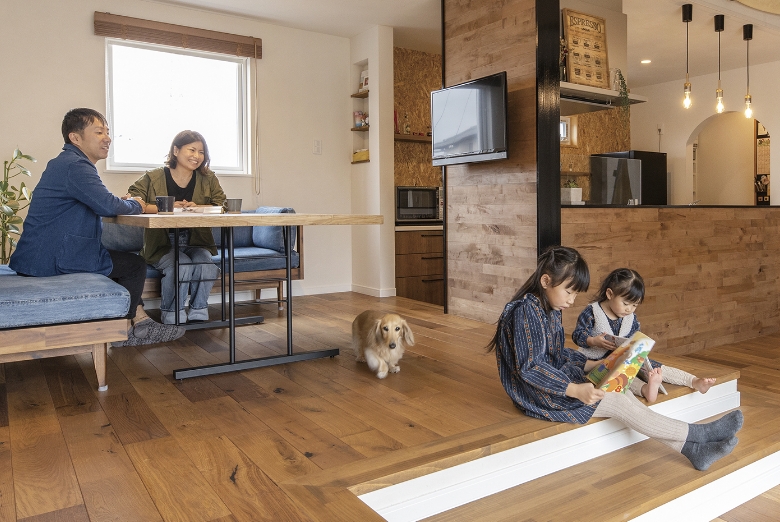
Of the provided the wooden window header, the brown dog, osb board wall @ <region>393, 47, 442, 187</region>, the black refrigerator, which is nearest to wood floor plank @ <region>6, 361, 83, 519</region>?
the brown dog

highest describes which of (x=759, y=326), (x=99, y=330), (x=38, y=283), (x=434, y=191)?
(x=434, y=191)

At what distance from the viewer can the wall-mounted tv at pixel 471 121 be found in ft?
12.3

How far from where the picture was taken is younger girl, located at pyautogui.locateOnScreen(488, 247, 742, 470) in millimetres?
2045

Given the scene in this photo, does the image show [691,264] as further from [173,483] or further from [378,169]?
[173,483]

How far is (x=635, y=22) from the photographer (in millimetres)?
5656

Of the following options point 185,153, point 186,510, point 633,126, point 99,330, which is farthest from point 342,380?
point 633,126

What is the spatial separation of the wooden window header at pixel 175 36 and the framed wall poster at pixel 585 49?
8.12 feet

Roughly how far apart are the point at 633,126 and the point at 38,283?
817cm

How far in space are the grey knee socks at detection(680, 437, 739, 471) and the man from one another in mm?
2262

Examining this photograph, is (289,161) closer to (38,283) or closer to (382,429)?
(38,283)

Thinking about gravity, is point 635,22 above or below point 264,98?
above

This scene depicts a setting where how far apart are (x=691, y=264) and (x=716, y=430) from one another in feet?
8.38

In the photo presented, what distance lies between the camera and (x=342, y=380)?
8.80 ft

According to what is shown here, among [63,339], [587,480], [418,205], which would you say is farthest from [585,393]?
[418,205]
